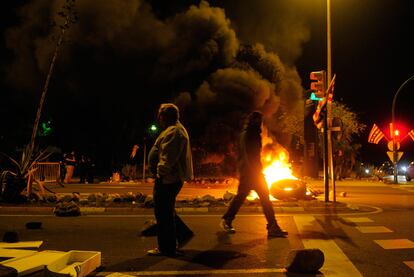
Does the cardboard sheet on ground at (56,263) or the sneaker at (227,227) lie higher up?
the sneaker at (227,227)

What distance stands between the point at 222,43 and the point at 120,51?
23.8 feet

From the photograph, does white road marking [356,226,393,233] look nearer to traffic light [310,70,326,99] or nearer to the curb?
the curb

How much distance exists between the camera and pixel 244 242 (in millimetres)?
7570

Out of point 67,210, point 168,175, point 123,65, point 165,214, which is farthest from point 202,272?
point 123,65

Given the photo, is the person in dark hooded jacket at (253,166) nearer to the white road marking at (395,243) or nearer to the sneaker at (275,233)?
the sneaker at (275,233)

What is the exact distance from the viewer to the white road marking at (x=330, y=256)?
5777mm

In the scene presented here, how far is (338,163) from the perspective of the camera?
33.4 metres

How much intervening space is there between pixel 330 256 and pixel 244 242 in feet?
4.60

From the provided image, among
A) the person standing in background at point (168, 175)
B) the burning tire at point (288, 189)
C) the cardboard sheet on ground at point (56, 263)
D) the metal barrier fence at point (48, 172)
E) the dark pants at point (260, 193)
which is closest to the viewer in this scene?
the cardboard sheet on ground at point (56, 263)

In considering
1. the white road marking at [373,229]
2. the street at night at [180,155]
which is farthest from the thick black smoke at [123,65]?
the white road marking at [373,229]

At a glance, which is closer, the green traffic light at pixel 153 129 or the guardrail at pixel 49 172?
the guardrail at pixel 49 172

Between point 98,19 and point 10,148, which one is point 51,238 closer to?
point 10,148

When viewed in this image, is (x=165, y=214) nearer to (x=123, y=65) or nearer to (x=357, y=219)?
(x=357, y=219)

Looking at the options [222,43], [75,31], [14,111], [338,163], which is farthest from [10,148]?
[338,163]
